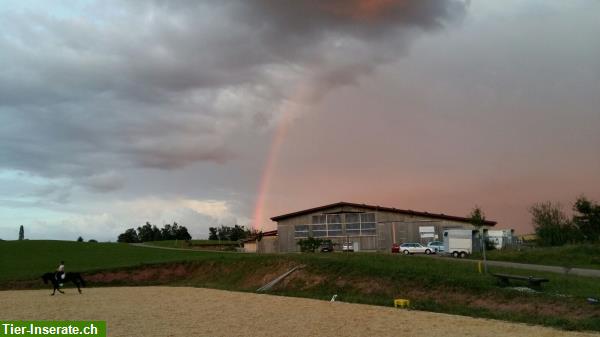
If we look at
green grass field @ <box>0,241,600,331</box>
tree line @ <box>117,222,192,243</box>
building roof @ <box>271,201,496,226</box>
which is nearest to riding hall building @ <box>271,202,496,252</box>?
building roof @ <box>271,201,496,226</box>

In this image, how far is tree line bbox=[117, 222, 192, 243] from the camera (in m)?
182

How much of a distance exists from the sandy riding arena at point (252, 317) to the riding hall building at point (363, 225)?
50.9m

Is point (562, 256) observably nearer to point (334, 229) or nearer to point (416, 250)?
point (416, 250)

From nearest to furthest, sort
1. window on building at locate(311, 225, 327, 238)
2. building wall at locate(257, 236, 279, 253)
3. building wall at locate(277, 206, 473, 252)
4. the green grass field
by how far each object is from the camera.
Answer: the green grass field < building wall at locate(277, 206, 473, 252) < window on building at locate(311, 225, 327, 238) < building wall at locate(257, 236, 279, 253)

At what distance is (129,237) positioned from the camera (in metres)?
182

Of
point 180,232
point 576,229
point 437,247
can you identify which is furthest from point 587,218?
point 180,232

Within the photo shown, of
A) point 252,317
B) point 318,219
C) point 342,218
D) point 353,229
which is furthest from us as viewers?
point 318,219

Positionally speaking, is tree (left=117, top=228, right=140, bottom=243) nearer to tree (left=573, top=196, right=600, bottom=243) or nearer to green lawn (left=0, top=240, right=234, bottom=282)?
green lawn (left=0, top=240, right=234, bottom=282)

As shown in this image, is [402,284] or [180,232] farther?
[180,232]

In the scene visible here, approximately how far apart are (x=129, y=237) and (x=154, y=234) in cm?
932

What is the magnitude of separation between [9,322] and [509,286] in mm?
19185

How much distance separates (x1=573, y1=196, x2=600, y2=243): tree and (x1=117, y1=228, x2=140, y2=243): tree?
13962 cm

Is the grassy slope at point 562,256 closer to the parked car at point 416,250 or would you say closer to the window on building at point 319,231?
the parked car at point 416,250

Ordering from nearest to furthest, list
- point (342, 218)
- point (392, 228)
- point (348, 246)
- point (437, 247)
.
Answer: point (437, 247), point (348, 246), point (392, 228), point (342, 218)
